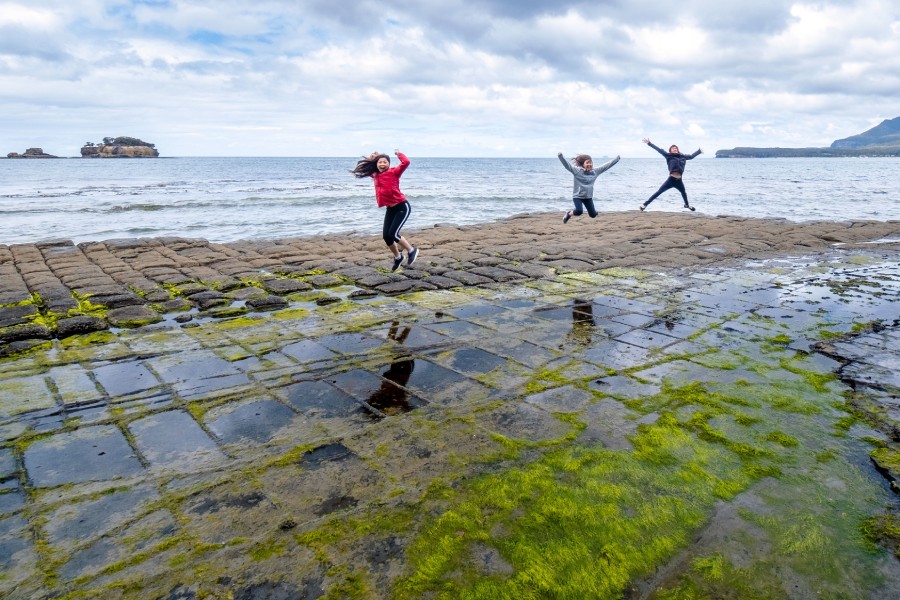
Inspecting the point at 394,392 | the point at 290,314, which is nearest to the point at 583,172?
the point at 290,314

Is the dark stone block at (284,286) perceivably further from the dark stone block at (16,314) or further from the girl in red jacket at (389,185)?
the dark stone block at (16,314)

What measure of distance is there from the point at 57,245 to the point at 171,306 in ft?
23.6

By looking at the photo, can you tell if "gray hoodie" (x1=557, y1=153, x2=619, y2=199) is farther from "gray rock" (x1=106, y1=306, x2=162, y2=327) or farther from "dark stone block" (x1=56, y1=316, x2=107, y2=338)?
"dark stone block" (x1=56, y1=316, x2=107, y2=338)

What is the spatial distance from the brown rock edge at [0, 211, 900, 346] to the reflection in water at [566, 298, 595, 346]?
1949 mm

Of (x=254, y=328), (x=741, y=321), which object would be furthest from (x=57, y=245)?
(x=741, y=321)

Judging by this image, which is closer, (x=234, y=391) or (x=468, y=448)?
(x=468, y=448)

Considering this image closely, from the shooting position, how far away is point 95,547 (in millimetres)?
2803

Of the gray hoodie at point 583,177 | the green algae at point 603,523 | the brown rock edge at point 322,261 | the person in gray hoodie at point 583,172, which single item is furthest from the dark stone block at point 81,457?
the gray hoodie at point 583,177

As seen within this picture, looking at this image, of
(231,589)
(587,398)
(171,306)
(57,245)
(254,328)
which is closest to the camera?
(231,589)

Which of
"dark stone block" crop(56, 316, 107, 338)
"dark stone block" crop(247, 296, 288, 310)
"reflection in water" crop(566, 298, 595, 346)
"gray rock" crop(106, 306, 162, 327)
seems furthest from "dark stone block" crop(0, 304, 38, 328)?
"reflection in water" crop(566, 298, 595, 346)

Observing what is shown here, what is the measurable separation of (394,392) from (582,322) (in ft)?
9.61

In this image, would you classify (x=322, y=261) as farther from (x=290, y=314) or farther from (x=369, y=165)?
(x=290, y=314)

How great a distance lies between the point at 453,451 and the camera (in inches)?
146

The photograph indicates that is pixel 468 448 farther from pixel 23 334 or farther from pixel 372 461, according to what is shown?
pixel 23 334
